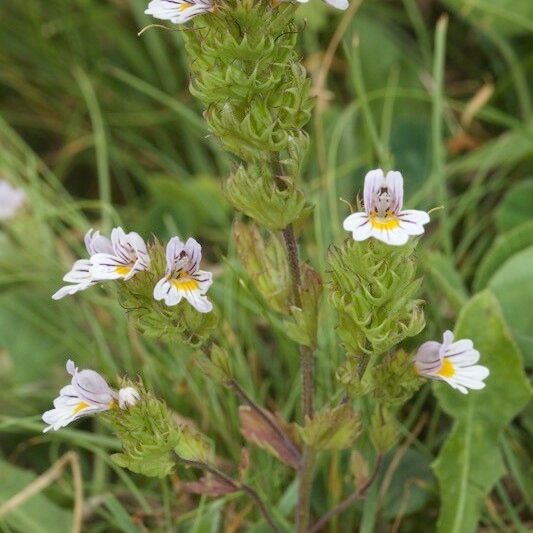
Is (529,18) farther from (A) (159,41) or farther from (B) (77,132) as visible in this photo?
(B) (77,132)

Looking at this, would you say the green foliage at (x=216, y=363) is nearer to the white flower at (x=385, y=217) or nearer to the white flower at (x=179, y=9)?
the white flower at (x=385, y=217)

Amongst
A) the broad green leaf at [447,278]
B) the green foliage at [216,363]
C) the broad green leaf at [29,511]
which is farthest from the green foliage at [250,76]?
the broad green leaf at [29,511]

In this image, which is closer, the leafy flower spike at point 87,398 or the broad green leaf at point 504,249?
the leafy flower spike at point 87,398

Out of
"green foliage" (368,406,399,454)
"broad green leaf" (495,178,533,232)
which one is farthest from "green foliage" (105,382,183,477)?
"broad green leaf" (495,178,533,232)

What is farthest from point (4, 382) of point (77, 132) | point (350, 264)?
point (350, 264)

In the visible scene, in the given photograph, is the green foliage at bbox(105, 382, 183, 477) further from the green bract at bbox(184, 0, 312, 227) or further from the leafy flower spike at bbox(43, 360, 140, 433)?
the green bract at bbox(184, 0, 312, 227)

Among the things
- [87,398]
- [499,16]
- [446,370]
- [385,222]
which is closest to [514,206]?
[499,16]
